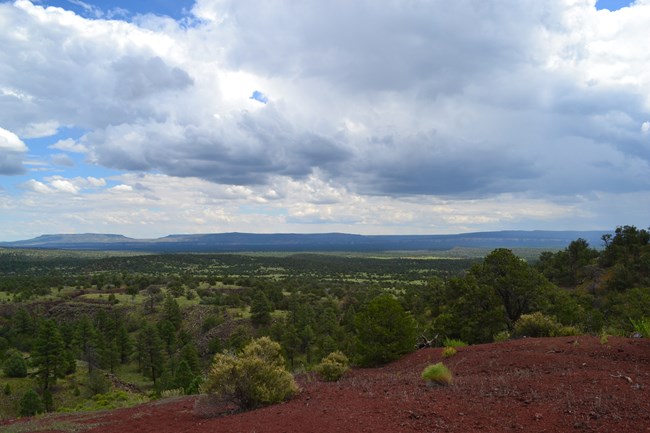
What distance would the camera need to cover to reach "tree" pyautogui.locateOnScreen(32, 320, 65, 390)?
146 ft

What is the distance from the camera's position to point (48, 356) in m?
44.9

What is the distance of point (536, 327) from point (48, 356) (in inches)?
1843

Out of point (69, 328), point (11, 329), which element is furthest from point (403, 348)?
point (11, 329)

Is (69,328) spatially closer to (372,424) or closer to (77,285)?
(77,285)

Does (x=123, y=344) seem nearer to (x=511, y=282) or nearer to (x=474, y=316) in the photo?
(x=474, y=316)

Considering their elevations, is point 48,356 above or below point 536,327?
below

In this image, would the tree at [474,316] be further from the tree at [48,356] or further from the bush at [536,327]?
the tree at [48,356]

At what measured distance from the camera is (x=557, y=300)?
28859 mm

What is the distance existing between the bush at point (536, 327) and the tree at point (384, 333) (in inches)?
188

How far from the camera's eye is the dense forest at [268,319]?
84.2ft

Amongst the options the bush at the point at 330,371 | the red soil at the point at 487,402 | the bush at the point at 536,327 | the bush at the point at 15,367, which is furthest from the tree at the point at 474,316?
the bush at the point at 15,367

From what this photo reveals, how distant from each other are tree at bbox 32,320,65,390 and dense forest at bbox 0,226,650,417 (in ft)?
0.44

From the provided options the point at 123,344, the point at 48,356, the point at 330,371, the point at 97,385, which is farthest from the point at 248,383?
the point at 123,344

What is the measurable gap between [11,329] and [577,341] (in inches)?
3073
